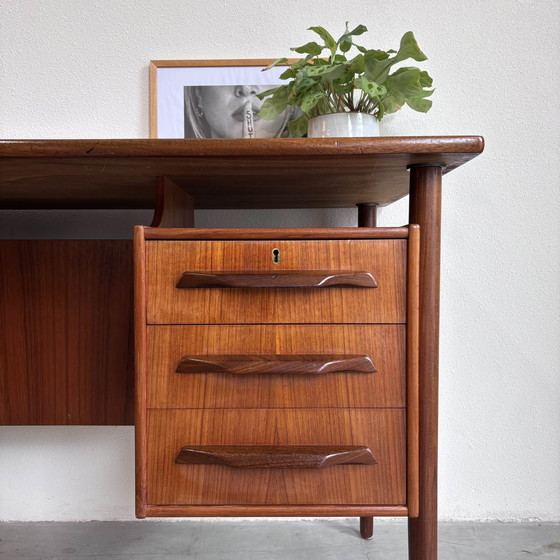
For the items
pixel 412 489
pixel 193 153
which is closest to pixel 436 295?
pixel 412 489

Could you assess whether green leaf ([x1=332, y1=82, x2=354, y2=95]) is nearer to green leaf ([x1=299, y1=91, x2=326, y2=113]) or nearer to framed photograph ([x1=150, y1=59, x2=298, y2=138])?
green leaf ([x1=299, y1=91, x2=326, y2=113])

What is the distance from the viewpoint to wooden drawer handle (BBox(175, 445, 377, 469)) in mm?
726

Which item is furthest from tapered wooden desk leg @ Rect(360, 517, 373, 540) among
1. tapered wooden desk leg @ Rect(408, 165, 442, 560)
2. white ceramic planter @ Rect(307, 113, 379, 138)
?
white ceramic planter @ Rect(307, 113, 379, 138)

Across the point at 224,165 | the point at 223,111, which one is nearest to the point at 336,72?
the point at 224,165

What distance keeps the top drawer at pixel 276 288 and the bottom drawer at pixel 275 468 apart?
133 mm

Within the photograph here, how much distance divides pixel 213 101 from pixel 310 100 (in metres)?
0.40

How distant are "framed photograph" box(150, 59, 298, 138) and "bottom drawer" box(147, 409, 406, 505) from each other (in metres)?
0.76

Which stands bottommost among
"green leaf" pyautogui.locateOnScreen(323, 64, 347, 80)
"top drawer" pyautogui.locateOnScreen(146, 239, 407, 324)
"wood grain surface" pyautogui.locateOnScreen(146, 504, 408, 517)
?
"wood grain surface" pyautogui.locateOnScreen(146, 504, 408, 517)

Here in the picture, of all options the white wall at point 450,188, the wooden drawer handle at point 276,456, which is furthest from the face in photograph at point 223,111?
the wooden drawer handle at point 276,456

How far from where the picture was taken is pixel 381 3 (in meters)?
1.29

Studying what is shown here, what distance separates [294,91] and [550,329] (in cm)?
86

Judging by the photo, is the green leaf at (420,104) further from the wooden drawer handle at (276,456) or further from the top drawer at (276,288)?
the wooden drawer handle at (276,456)

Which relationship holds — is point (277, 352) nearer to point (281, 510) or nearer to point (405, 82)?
point (281, 510)

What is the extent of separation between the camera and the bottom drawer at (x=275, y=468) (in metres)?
0.74
